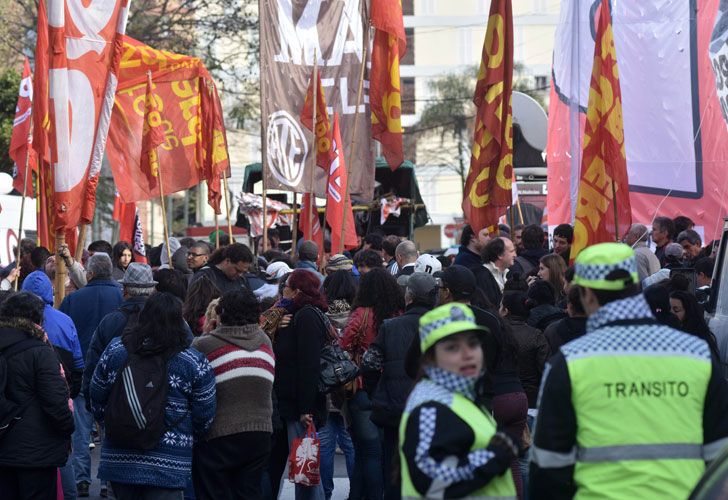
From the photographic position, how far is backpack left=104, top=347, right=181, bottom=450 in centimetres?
675

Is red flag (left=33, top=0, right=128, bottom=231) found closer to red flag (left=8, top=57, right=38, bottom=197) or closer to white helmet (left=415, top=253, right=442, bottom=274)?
white helmet (left=415, top=253, right=442, bottom=274)

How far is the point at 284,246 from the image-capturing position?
2341 centimetres

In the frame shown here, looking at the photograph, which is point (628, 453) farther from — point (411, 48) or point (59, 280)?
point (411, 48)

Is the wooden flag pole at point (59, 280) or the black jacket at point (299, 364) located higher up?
the wooden flag pole at point (59, 280)

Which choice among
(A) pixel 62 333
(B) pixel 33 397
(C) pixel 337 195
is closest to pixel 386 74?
(C) pixel 337 195

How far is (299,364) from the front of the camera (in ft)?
27.4

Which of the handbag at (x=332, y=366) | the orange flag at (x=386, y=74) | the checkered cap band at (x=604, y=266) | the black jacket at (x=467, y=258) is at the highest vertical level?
the orange flag at (x=386, y=74)

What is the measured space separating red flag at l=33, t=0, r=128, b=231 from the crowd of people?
0.49 metres

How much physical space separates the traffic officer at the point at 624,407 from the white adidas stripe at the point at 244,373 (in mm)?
3277

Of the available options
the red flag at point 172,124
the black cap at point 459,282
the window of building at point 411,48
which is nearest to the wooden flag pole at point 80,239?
the black cap at point 459,282

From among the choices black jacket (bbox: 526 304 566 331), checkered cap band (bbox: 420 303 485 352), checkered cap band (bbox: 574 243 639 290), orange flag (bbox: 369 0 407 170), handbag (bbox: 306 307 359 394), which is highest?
orange flag (bbox: 369 0 407 170)

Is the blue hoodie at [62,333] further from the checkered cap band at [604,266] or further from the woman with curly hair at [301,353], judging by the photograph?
the checkered cap band at [604,266]

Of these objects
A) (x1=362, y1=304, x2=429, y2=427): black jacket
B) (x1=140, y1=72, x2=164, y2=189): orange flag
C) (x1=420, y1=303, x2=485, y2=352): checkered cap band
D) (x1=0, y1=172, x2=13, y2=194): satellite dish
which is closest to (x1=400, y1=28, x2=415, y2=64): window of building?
(x1=0, y1=172, x2=13, y2=194): satellite dish

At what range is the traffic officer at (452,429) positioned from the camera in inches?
169
